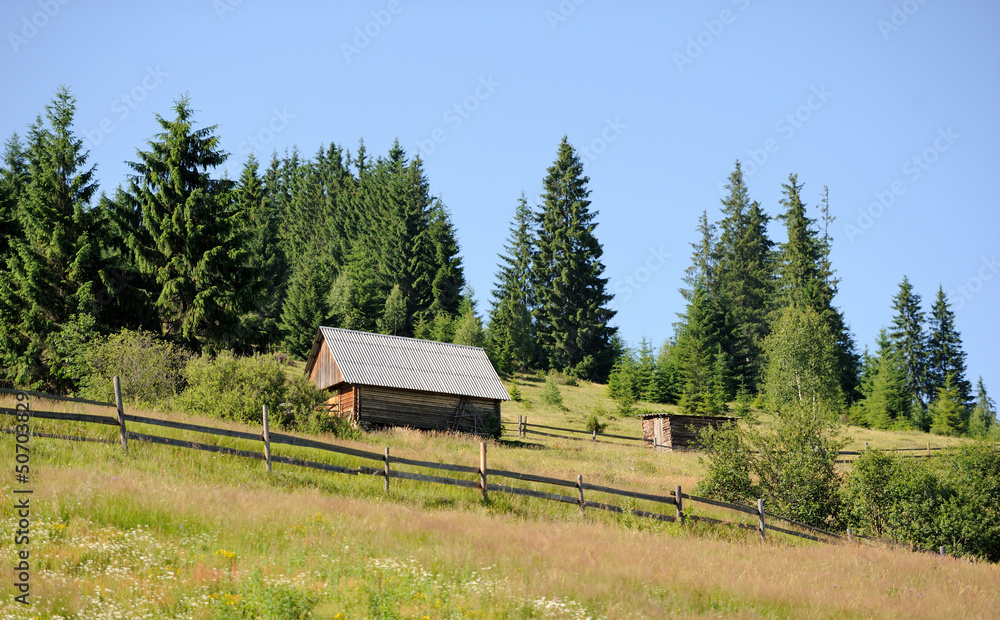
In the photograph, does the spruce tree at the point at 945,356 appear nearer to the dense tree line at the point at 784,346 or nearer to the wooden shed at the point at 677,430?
the dense tree line at the point at 784,346

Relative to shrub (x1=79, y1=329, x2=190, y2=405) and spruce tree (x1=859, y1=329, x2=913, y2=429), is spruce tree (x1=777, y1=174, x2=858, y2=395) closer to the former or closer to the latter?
spruce tree (x1=859, y1=329, x2=913, y2=429)

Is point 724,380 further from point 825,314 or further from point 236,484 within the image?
point 236,484

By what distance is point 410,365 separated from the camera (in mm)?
38312

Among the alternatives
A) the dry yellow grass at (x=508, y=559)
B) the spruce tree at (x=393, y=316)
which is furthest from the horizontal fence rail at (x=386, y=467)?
the spruce tree at (x=393, y=316)

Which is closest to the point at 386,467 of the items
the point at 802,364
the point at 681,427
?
the point at 681,427

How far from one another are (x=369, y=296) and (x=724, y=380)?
1337 inches

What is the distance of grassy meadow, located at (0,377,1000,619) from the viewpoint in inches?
357

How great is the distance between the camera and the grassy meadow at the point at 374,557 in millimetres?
9070

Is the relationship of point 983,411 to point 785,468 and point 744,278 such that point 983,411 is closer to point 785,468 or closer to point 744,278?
point 744,278

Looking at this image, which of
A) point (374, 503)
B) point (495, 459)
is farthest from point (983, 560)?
point (374, 503)

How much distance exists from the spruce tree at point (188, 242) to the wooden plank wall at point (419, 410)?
6.67 meters

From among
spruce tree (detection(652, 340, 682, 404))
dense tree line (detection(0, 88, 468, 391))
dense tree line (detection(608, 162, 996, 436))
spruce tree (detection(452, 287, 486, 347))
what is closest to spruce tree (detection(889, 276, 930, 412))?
dense tree line (detection(608, 162, 996, 436))

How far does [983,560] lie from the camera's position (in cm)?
2033

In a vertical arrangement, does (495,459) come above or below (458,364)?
below
